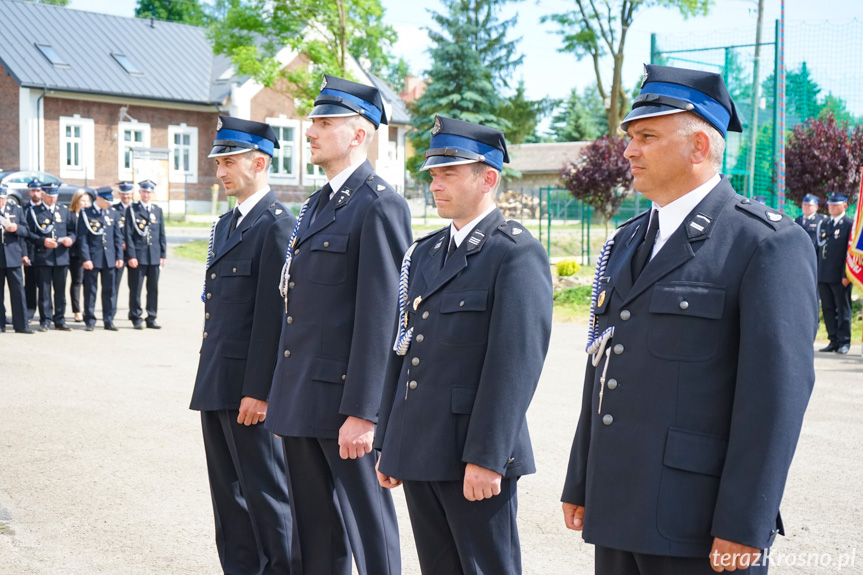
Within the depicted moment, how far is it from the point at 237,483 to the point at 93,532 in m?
1.25

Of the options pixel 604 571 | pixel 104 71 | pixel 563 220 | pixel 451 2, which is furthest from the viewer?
pixel 451 2

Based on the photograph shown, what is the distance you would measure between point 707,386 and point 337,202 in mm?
2115

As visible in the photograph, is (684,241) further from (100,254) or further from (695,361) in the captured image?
(100,254)

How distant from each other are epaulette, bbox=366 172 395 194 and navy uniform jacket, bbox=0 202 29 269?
39.7ft

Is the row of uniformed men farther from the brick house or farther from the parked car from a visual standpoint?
the brick house

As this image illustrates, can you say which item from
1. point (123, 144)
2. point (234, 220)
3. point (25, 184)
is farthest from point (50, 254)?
point (123, 144)

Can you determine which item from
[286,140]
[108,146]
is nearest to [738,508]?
[108,146]

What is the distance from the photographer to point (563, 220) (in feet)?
123

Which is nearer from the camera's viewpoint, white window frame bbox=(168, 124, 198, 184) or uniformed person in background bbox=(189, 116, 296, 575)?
uniformed person in background bbox=(189, 116, 296, 575)

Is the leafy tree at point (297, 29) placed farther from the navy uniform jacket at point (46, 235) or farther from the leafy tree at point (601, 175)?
the navy uniform jacket at point (46, 235)

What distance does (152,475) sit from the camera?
662 cm

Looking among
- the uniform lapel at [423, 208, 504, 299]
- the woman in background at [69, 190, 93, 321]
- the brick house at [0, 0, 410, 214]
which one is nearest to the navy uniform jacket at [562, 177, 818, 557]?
the uniform lapel at [423, 208, 504, 299]

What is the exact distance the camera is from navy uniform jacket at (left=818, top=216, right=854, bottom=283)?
14.8m

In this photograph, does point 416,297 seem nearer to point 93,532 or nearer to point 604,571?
point 604,571
